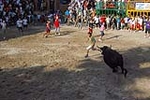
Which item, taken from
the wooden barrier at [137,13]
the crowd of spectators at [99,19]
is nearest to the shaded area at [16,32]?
the crowd of spectators at [99,19]

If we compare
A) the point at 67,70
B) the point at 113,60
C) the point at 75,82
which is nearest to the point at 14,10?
the point at 67,70

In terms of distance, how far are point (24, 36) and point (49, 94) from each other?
1364cm

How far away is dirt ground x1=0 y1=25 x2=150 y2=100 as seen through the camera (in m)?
15.8

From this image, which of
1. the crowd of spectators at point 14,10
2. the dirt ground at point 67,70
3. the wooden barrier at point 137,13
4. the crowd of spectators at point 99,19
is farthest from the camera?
the crowd of spectators at point 14,10

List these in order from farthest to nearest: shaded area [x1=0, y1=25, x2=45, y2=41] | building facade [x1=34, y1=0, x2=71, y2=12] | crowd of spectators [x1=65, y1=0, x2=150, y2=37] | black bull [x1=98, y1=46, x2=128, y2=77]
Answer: building facade [x1=34, y1=0, x2=71, y2=12]
crowd of spectators [x1=65, y1=0, x2=150, y2=37]
shaded area [x1=0, y1=25, x2=45, y2=41]
black bull [x1=98, y1=46, x2=128, y2=77]

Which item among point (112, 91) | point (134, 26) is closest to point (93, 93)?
point (112, 91)

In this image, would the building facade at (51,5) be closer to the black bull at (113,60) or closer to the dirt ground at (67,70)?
the dirt ground at (67,70)

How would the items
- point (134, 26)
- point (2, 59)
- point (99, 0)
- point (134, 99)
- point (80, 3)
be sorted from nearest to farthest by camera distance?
point (134, 99) < point (2, 59) < point (134, 26) < point (99, 0) < point (80, 3)

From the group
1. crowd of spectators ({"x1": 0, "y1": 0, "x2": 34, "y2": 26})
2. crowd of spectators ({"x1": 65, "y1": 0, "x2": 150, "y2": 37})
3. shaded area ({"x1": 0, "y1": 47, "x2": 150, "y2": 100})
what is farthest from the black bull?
crowd of spectators ({"x1": 0, "y1": 0, "x2": 34, "y2": 26})

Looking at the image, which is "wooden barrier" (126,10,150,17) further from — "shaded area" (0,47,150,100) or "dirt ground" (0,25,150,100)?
"shaded area" (0,47,150,100)

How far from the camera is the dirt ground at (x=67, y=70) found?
51.8ft

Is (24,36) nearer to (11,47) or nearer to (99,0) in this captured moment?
(11,47)

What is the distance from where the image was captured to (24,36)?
28781mm

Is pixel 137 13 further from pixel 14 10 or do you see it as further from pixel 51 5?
pixel 51 5
